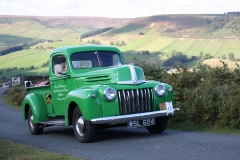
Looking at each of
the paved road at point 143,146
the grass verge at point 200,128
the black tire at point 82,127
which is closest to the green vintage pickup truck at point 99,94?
the black tire at point 82,127

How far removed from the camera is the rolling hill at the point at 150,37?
7175 centimetres

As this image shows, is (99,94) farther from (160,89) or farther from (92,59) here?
(92,59)

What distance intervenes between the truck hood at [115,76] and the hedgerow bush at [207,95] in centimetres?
248

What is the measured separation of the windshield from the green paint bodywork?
103 mm

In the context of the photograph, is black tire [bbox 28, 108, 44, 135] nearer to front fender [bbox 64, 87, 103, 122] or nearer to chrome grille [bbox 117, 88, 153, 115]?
front fender [bbox 64, 87, 103, 122]

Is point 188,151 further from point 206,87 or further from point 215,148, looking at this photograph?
point 206,87

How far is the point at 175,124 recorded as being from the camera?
1333 cm

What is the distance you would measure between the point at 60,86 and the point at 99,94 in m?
2.20

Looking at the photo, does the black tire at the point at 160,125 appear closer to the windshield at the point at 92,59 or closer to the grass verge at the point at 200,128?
the grass verge at the point at 200,128

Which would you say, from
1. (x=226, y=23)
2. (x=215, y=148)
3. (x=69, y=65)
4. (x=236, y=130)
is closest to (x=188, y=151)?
(x=215, y=148)

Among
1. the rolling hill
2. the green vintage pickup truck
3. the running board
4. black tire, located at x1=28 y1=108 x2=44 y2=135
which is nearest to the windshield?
the green vintage pickup truck

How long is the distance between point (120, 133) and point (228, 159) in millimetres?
4864

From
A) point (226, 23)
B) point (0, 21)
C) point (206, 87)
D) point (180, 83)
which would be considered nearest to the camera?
point (206, 87)

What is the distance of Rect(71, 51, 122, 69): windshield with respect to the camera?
11.6 meters
